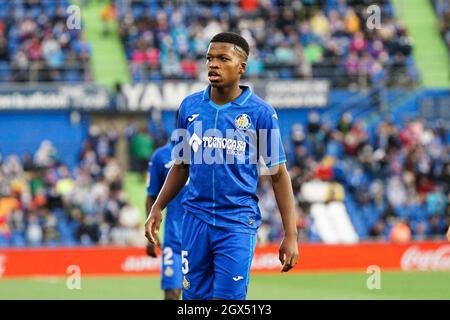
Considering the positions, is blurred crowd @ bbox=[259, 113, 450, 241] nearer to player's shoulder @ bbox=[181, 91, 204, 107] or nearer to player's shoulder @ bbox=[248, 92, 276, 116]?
player's shoulder @ bbox=[181, 91, 204, 107]

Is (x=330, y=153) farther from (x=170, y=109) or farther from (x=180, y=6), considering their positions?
(x=180, y=6)

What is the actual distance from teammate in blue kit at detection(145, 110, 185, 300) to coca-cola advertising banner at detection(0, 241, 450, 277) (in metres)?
11.0

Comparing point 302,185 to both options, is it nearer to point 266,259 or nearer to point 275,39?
point 266,259

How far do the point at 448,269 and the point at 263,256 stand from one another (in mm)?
4020

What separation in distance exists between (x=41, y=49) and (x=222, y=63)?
72.1 feet

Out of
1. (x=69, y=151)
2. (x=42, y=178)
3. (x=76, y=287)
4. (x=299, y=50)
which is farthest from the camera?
(x=299, y=50)

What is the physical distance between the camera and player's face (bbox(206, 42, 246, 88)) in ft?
25.9

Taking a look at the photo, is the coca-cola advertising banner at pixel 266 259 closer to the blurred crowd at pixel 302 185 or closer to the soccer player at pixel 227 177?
the blurred crowd at pixel 302 185

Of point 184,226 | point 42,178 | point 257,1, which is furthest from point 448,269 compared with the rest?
point 184,226

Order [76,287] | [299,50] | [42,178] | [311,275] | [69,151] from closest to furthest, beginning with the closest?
[76,287], [311,275], [42,178], [69,151], [299,50]

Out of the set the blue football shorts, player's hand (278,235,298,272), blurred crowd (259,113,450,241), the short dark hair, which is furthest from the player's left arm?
blurred crowd (259,113,450,241)

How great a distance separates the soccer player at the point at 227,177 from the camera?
313 inches

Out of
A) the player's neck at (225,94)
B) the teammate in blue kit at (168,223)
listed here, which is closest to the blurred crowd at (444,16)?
the teammate in blue kit at (168,223)

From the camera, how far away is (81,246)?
932 inches
